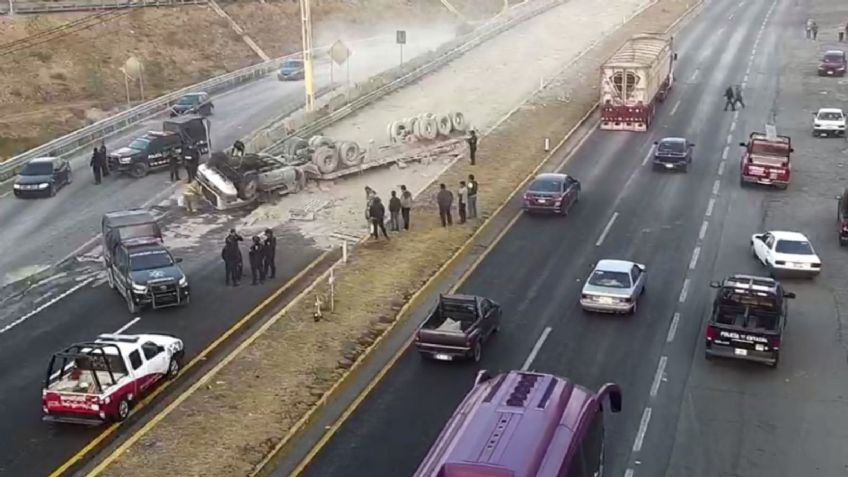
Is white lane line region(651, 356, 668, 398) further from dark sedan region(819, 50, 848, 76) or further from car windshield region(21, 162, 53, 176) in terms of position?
dark sedan region(819, 50, 848, 76)

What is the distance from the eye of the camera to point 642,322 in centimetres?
2722

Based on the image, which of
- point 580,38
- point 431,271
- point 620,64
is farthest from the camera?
point 580,38

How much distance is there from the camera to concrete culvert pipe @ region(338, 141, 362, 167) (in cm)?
4400

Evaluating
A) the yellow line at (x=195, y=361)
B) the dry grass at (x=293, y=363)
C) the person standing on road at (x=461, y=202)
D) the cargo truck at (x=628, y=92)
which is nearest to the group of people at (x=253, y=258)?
the yellow line at (x=195, y=361)

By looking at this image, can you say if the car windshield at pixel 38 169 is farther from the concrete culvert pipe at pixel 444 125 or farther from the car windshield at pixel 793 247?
the car windshield at pixel 793 247

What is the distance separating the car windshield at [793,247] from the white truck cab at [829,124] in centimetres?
2112

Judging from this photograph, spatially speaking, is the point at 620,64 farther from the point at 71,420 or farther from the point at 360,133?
the point at 71,420

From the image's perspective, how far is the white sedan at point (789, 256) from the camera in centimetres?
3050

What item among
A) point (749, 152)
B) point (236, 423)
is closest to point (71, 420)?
point (236, 423)

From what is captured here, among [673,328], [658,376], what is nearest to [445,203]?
[673,328]

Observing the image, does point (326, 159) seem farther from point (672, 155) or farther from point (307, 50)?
point (672, 155)

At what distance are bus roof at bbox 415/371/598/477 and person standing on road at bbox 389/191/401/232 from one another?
64.9 ft

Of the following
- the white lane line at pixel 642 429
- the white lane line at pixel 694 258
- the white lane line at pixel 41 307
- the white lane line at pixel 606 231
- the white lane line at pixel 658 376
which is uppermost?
the white lane line at pixel 642 429

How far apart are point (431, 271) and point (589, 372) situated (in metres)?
8.49
